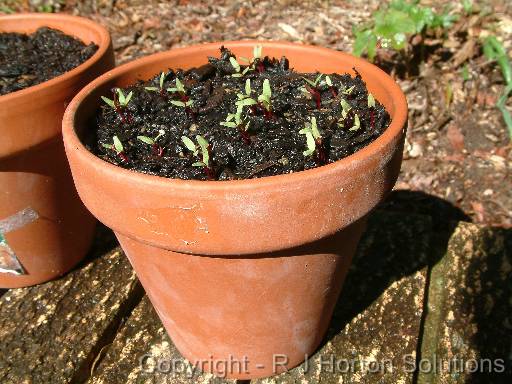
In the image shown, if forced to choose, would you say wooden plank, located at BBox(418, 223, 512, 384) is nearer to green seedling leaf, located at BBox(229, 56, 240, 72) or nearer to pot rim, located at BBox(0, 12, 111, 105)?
green seedling leaf, located at BBox(229, 56, 240, 72)

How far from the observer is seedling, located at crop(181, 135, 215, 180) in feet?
3.78

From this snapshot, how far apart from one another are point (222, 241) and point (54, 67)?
1.00 metres

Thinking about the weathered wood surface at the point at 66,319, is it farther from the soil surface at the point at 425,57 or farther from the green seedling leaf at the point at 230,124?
the soil surface at the point at 425,57

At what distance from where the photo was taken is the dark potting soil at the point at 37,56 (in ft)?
5.49

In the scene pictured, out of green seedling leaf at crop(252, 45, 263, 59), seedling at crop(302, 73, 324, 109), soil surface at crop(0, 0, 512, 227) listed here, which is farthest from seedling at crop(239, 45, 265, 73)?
soil surface at crop(0, 0, 512, 227)

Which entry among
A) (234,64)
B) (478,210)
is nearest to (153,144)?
(234,64)

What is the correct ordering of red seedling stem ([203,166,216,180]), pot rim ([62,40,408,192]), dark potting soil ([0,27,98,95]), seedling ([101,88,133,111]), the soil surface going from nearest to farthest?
pot rim ([62,40,408,192]) < red seedling stem ([203,166,216,180]) < seedling ([101,88,133,111]) < dark potting soil ([0,27,98,95]) < the soil surface

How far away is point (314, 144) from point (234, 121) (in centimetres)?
26

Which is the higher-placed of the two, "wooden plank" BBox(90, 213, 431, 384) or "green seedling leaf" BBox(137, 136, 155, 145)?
"green seedling leaf" BBox(137, 136, 155, 145)

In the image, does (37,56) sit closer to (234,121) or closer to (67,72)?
(67,72)

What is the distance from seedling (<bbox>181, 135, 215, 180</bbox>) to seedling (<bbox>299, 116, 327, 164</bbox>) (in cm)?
20

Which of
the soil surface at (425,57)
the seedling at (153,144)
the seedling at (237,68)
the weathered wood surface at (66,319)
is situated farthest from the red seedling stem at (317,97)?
the soil surface at (425,57)

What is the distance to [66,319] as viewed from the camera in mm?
1621

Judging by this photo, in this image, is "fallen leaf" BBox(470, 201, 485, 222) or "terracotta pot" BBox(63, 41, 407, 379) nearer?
"terracotta pot" BBox(63, 41, 407, 379)
